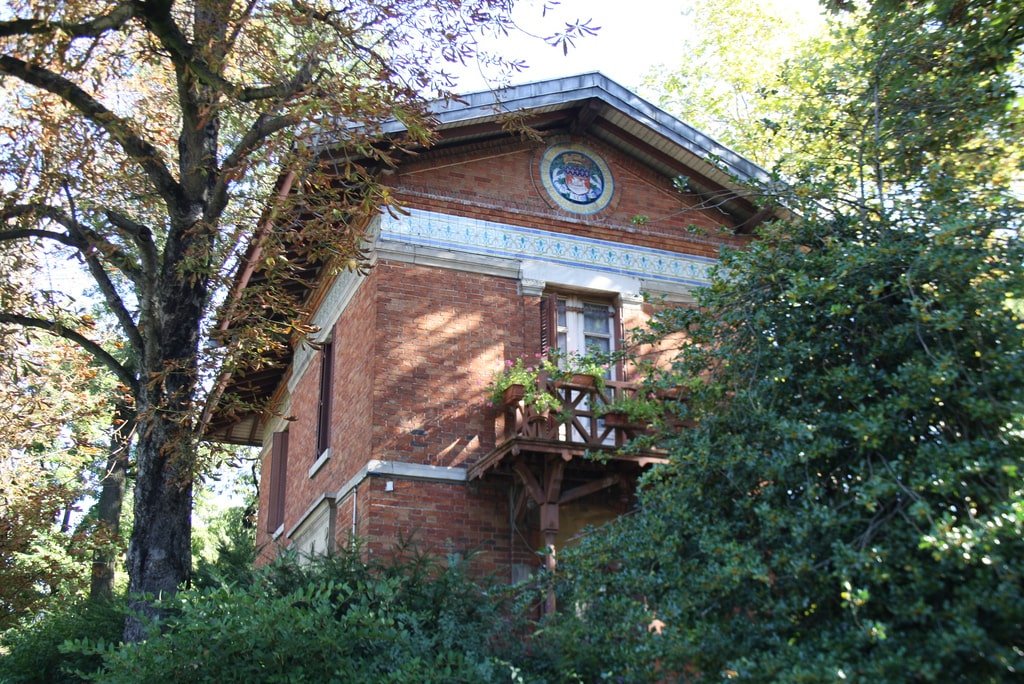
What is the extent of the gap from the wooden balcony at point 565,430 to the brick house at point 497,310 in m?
0.03

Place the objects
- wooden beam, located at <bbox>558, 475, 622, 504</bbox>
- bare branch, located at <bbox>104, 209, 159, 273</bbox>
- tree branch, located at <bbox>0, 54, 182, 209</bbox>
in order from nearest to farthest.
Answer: tree branch, located at <bbox>0, 54, 182, 209</bbox>
bare branch, located at <bbox>104, 209, 159, 273</bbox>
wooden beam, located at <bbox>558, 475, 622, 504</bbox>

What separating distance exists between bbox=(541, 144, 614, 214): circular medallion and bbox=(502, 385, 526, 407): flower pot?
3.19m

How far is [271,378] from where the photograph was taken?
1883 cm

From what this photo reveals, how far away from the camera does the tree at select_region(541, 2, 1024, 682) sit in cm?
559

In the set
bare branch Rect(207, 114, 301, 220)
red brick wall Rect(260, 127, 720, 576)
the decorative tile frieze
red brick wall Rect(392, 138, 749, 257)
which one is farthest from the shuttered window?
bare branch Rect(207, 114, 301, 220)

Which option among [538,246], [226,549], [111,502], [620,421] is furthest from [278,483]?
[620,421]

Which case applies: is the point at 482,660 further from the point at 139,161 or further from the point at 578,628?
the point at 139,161

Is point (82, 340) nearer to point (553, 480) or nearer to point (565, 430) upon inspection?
point (553, 480)

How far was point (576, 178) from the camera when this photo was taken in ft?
48.5

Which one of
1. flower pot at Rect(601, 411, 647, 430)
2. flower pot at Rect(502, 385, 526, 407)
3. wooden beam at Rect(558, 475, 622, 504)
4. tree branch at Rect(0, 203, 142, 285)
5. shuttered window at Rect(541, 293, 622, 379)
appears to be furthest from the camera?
shuttered window at Rect(541, 293, 622, 379)

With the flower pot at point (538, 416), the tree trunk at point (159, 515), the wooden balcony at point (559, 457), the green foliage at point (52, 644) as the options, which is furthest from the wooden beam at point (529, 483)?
the green foliage at point (52, 644)

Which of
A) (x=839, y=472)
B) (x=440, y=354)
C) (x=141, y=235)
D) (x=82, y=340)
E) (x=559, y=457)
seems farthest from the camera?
(x=440, y=354)

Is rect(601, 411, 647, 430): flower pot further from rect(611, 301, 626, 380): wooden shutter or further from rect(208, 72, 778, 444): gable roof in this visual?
rect(208, 72, 778, 444): gable roof

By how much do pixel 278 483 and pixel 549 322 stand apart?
6946 mm
